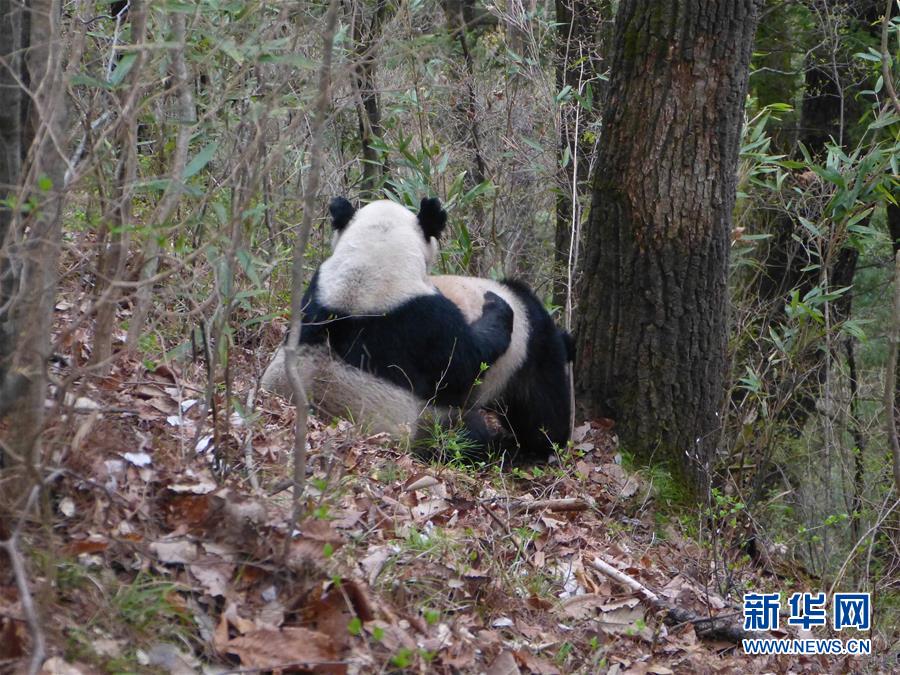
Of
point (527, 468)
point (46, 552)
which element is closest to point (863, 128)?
point (527, 468)

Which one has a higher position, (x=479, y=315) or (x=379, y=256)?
(x=379, y=256)

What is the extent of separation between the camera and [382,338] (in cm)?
537

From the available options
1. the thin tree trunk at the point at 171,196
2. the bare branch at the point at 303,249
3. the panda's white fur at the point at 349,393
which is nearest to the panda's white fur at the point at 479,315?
the panda's white fur at the point at 349,393

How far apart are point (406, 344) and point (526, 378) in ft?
3.49

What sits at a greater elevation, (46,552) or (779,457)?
(46,552)

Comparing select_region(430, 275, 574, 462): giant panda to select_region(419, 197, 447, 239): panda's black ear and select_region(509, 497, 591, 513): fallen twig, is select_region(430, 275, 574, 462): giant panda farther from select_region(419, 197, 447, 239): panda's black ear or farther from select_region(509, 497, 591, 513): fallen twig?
select_region(509, 497, 591, 513): fallen twig

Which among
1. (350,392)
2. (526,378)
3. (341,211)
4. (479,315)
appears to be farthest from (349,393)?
(526,378)

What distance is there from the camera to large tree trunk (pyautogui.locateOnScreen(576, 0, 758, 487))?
5.64 meters

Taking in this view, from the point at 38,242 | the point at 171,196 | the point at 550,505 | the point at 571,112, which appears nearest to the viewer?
the point at 38,242

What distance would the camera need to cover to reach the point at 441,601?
11.9ft

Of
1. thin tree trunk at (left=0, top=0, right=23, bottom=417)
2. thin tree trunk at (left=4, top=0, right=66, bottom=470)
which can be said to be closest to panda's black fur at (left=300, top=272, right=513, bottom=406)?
thin tree trunk at (left=0, top=0, right=23, bottom=417)

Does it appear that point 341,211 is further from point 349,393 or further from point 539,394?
point 539,394

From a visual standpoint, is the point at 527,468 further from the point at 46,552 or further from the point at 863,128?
the point at 863,128

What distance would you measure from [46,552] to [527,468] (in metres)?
3.68
